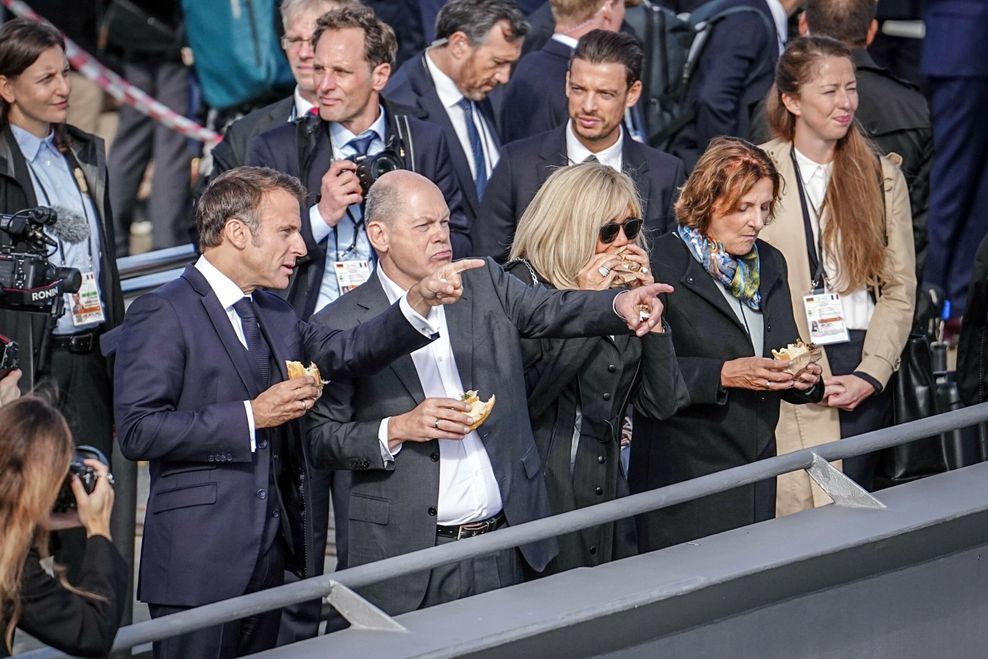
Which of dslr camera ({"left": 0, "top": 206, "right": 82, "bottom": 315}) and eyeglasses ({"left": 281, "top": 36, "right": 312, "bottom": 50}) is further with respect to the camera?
eyeglasses ({"left": 281, "top": 36, "right": 312, "bottom": 50})

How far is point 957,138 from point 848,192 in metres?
3.09

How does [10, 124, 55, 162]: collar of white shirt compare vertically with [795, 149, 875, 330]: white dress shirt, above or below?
above

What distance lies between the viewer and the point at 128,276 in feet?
22.7

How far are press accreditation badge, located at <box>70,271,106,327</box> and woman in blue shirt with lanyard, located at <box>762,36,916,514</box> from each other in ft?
7.90

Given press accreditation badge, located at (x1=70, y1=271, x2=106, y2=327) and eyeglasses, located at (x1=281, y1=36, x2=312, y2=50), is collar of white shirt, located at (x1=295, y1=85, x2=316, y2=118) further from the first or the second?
press accreditation badge, located at (x1=70, y1=271, x2=106, y2=327)

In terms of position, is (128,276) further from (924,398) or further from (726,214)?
(924,398)

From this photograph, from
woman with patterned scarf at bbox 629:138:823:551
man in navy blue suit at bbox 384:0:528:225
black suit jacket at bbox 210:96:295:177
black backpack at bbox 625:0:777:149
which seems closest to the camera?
woman with patterned scarf at bbox 629:138:823:551

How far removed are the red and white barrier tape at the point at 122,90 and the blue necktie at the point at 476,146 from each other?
Answer: 2997 mm

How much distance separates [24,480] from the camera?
3.33 metres

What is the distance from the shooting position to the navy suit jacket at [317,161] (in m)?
5.58

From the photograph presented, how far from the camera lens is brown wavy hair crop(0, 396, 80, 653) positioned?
3266 millimetres

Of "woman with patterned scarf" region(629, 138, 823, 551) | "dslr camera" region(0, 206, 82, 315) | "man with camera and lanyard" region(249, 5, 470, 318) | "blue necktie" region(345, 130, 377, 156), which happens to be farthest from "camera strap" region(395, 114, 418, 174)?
"dslr camera" region(0, 206, 82, 315)

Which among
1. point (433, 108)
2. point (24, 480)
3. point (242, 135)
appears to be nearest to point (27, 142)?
point (242, 135)

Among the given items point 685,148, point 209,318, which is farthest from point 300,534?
point 685,148
